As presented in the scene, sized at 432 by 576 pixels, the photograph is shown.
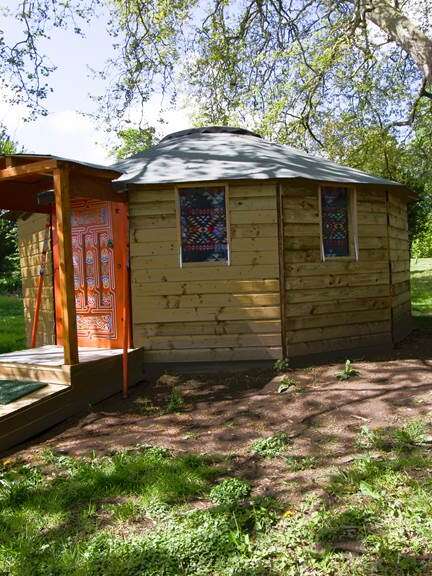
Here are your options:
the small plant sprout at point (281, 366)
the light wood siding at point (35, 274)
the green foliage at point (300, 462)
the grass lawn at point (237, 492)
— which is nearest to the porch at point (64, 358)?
the grass lawn at point (237, 492)

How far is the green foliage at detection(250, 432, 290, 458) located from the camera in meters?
4.66

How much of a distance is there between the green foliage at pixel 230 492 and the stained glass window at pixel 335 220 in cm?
516

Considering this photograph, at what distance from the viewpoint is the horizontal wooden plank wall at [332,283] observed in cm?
800

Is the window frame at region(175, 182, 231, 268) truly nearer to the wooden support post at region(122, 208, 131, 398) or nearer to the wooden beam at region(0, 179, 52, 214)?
the wooden support post at region(122, 208, 131, 398)

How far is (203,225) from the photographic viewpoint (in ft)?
26.3

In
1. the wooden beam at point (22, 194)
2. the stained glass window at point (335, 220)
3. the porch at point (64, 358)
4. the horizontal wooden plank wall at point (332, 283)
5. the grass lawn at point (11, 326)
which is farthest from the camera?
the grass lawn at point (11, 326)

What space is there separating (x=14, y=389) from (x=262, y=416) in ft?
Answer: 9.75

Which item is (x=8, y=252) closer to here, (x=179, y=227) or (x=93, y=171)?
(x=179, y=227)

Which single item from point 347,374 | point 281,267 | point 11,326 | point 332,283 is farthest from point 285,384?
point 11,326

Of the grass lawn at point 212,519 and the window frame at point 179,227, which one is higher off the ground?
the window frame at point 179,227

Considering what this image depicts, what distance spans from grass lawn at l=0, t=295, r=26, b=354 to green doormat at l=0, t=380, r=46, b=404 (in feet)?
18.2

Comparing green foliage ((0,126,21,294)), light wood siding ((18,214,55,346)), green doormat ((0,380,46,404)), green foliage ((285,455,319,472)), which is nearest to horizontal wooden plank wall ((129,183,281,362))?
green doormat ((0,380,46,404))

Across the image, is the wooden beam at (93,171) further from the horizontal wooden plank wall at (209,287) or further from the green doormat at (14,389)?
the green doormat at (14,389)

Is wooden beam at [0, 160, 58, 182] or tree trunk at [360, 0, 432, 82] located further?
tree trunk at [360, 0, 432, 82]
